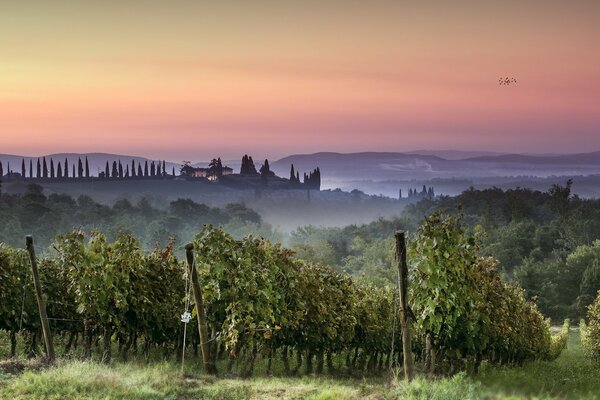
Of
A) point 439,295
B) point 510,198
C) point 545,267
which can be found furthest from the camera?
point 510,198

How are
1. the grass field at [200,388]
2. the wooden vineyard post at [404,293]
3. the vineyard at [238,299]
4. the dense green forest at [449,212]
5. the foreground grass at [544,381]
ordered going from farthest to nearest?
the dense green forest at [449,212] → the vineyard at [238,299] → the wooden vineyard post at [404,293] → the foreground grass at [544,381] → the grass field at [200,388]

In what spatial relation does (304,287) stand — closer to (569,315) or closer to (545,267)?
(569,315)

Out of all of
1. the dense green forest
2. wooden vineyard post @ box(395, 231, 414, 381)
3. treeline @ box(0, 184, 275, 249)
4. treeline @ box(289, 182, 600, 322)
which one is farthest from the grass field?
treeline @ box(0, 184, 275, 249)

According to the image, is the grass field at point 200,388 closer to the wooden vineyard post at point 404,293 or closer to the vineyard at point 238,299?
the wooden vineyard post at point 404,293

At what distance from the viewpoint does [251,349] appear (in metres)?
17.6

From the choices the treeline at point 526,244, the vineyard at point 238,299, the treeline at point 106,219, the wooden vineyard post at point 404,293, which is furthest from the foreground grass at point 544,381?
the treeline at point 106,219

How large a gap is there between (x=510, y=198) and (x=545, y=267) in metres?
60.8

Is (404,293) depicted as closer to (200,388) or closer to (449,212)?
(200,388)

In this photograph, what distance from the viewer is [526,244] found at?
351 feet

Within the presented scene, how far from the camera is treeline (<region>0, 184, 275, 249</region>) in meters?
124

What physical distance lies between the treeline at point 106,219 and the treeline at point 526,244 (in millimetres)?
19809

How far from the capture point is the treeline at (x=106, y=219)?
12369 centimetres

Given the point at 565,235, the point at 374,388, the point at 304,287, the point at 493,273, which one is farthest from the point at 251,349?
the point at 565,235

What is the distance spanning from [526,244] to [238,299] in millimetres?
94545
